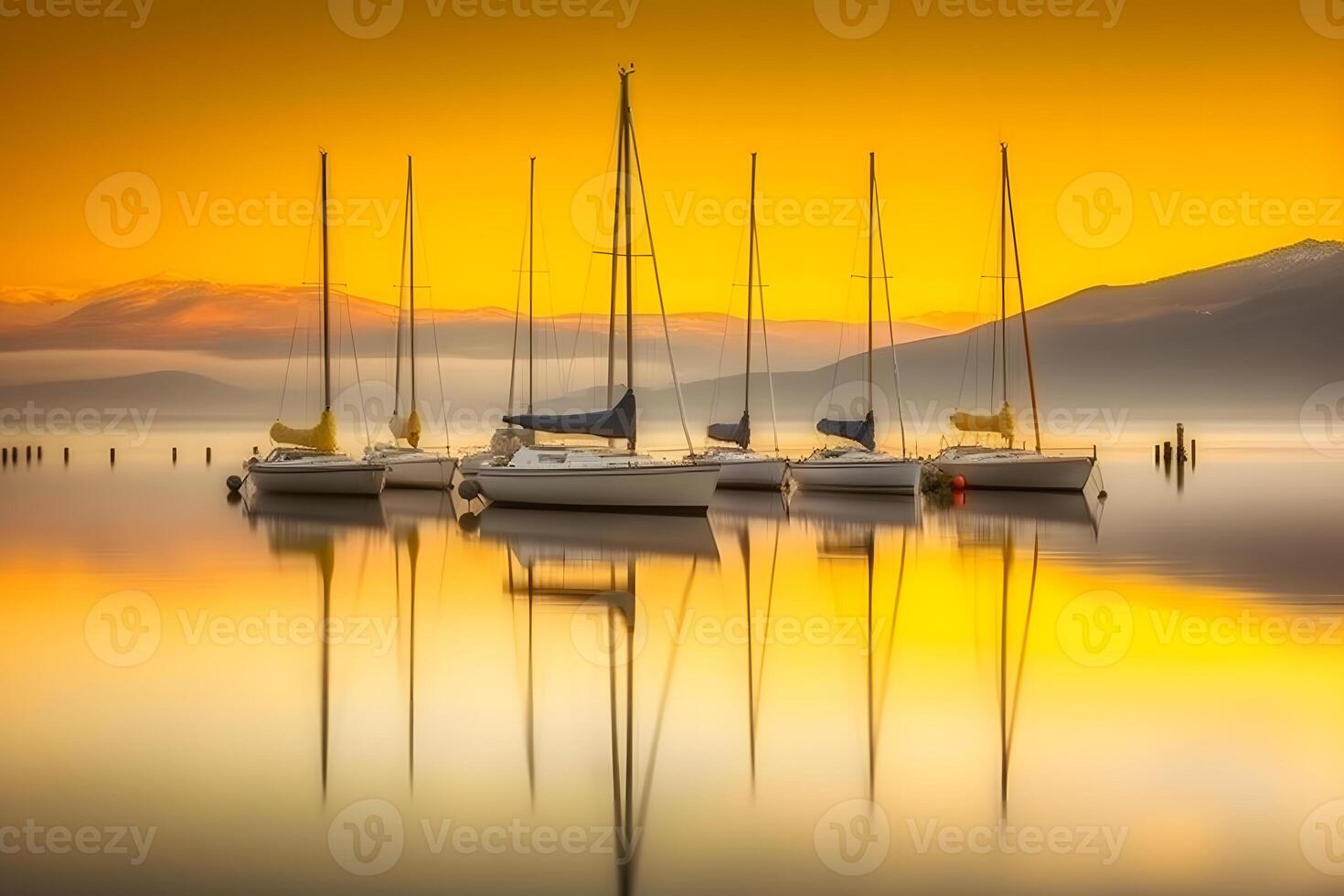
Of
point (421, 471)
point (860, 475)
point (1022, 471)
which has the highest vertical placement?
point (421, 471)

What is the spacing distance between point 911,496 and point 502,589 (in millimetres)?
23482

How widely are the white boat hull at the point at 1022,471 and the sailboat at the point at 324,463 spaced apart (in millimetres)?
17841

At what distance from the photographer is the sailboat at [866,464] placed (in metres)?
40.2

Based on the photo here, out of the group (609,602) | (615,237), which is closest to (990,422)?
(615,237)

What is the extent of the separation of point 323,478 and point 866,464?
1559 cm

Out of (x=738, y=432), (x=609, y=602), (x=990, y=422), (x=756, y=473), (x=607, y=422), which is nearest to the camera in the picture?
(x=609, y=602)

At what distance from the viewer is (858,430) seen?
42750 millimetres

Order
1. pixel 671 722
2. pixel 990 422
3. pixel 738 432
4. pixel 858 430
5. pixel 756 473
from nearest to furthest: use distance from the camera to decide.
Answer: pixel 671 722
pixel 858 430
pixel 756 473
pixel 738 432
pixel 990 422

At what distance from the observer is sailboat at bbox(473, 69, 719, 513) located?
3083 cm

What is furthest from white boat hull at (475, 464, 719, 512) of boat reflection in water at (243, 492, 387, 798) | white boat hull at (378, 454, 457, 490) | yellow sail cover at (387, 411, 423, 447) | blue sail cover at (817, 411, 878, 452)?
yellow sail cover at (387, 411, 423, 447)

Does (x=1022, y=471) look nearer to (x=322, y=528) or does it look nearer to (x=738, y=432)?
(x=738, y=432)

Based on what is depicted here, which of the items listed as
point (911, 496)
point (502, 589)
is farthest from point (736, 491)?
point (502, 589)

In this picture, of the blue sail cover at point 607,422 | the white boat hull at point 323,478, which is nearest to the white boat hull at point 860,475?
the blue sail cover at point 607,422

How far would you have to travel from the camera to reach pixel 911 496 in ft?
133
